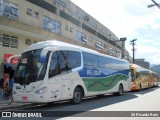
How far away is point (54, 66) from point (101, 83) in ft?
20.9

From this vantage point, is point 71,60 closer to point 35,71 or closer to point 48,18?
point 35,71

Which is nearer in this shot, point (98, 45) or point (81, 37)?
point (81, 37)

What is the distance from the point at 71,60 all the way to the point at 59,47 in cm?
128

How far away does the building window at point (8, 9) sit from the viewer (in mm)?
26256

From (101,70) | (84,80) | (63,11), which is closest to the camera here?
(84,80)

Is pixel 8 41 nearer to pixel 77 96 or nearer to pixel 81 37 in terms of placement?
pixel 77 96

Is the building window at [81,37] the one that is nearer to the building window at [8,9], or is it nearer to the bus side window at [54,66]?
the building window at [8,9]

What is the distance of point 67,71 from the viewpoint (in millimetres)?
15602

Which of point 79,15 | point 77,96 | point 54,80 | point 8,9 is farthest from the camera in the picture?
point 79,15

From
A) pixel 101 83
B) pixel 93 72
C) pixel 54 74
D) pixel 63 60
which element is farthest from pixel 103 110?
pixel 101 83

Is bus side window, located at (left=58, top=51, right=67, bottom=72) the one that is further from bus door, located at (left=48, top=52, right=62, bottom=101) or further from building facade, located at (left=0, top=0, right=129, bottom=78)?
building facade, located at (left=0, top=0, right=129, bottom=78)

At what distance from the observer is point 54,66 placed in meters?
14.6

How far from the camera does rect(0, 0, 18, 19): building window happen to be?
1034 inches

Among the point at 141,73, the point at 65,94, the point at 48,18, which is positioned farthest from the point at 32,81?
the point at 141,73
